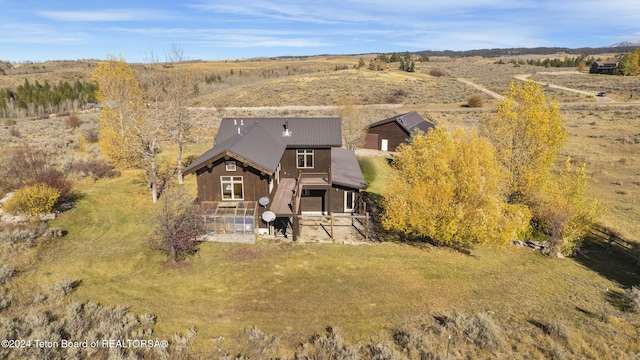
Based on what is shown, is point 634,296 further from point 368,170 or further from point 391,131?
point 391,131

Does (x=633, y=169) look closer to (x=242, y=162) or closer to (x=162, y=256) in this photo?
(x=242, y=162)

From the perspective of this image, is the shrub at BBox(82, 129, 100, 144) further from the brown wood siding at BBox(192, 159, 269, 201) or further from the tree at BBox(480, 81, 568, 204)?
the tree at BBox(480, 81, 568, 204)

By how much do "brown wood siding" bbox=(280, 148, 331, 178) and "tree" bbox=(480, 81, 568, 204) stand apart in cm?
1288

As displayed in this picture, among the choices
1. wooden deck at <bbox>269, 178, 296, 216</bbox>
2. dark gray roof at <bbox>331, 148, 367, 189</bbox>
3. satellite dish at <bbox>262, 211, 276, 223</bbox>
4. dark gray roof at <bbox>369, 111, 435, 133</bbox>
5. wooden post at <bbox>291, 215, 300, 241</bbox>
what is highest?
dark gray roof at <bbox>369, 111, 435, 133</bbox>

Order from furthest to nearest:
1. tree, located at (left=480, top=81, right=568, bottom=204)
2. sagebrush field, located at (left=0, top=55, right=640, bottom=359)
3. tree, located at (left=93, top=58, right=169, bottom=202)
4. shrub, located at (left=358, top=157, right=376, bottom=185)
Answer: shrub, located at (left=358, top=157, right=376, bottom=185) → tree, located at (left=93, top=58, right=169, bottom=202) → tree, located at (left=480, top=81, right=568, bottom=204) → sagebrush field, located at (left=0, top=55, right=640, bottom=359)

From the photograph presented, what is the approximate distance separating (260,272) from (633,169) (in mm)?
43817

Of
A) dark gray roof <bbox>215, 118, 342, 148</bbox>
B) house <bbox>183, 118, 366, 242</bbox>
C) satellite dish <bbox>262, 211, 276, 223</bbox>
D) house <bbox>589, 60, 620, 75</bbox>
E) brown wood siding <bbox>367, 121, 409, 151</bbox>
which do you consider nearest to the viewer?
satellite dish <bbox>262, 211, 276, 223</bbox>

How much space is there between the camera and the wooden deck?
73.6 feet

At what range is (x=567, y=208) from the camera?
21297 mm

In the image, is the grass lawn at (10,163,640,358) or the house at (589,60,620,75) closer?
the grass lawn at (10,163,640,358)

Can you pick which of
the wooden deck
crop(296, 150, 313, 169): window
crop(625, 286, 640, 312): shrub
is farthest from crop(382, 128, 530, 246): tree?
crop(296, 150, 313, 169): window

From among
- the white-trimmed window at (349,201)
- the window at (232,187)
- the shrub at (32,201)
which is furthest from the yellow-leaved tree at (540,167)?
the shrub at (32,201)

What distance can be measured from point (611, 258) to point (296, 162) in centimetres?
2270

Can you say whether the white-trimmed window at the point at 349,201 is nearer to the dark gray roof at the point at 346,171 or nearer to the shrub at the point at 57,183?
the dark gray roof at the point at 346,171
